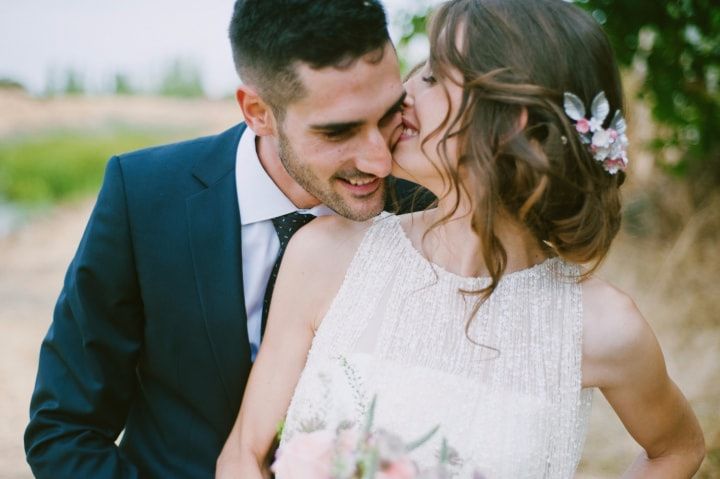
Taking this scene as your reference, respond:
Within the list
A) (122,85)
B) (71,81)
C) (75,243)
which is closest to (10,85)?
(71,81)

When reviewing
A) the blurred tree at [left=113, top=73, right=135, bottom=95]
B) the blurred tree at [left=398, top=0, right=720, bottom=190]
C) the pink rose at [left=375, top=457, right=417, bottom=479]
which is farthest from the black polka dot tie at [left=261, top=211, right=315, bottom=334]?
the blurred tree at [left=113, top=73, right=135, bottom=95]

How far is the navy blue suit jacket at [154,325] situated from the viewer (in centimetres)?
238

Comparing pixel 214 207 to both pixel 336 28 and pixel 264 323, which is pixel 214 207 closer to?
pixel 264 323

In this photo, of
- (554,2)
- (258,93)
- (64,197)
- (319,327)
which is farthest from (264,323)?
(64,197)

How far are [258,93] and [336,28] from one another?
15.9 inches

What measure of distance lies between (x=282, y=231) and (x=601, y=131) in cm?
106

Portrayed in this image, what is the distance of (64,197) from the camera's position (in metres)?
9.77

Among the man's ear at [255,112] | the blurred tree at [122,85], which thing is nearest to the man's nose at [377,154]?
the man's ear at [255,112]

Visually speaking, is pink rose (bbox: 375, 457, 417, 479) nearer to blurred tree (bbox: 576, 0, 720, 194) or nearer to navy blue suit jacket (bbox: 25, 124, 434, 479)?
navy blue suit jacket (bbox: 25, 124, 434, 479)

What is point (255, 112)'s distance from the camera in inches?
99.7

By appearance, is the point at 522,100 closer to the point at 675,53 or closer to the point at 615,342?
the point at 615,342

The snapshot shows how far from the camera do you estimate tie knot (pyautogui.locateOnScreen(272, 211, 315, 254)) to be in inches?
97.1

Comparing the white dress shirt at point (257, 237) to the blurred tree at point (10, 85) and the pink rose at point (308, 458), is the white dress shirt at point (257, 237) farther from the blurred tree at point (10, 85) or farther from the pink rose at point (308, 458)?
the blurred tree at point (10, 85)

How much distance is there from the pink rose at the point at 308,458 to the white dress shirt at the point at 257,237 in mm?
1137
